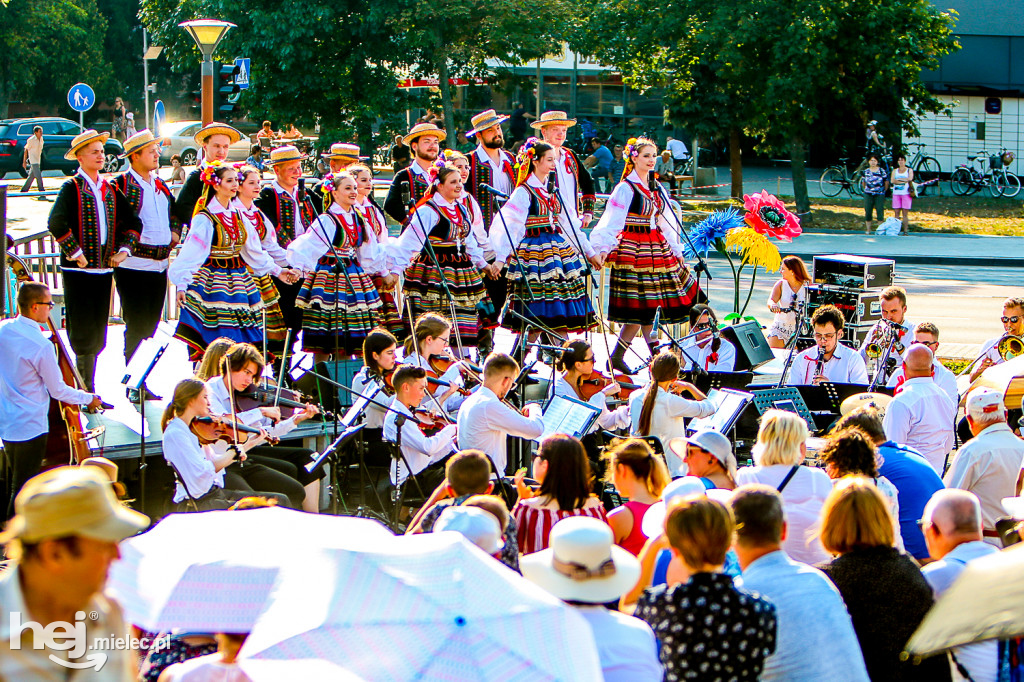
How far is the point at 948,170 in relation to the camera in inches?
1375

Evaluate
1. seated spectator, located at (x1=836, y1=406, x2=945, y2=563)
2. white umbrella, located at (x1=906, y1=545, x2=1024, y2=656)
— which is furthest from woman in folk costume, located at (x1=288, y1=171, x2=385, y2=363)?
white umbrella, located at (x1=906, y1=545, x2=1024, y2=656)

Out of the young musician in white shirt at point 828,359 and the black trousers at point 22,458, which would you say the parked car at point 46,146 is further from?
the young musician in white shirt at point 828,359

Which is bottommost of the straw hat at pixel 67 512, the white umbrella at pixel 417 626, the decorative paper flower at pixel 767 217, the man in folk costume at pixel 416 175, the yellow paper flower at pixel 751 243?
the white umbrella at pixel 417 626

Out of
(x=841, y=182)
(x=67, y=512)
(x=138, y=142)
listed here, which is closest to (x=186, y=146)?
(x=841, y=182)

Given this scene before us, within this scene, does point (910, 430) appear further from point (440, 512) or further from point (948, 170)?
point (948, 170)

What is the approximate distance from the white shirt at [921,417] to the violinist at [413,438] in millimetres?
2508

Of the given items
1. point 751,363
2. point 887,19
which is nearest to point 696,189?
point 887,19

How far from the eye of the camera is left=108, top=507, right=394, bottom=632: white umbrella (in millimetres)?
3729

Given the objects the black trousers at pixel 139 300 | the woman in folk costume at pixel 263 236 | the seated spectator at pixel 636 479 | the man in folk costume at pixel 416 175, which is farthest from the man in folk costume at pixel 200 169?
the seated spectator at pixel 636 479

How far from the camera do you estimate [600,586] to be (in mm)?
3717

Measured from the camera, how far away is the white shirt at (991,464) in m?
6.19

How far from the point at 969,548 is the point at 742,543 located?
34.3 inches

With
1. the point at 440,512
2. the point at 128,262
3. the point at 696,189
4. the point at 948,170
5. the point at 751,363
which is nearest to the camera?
the point at 440,512

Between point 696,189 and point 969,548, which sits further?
point 696,189
